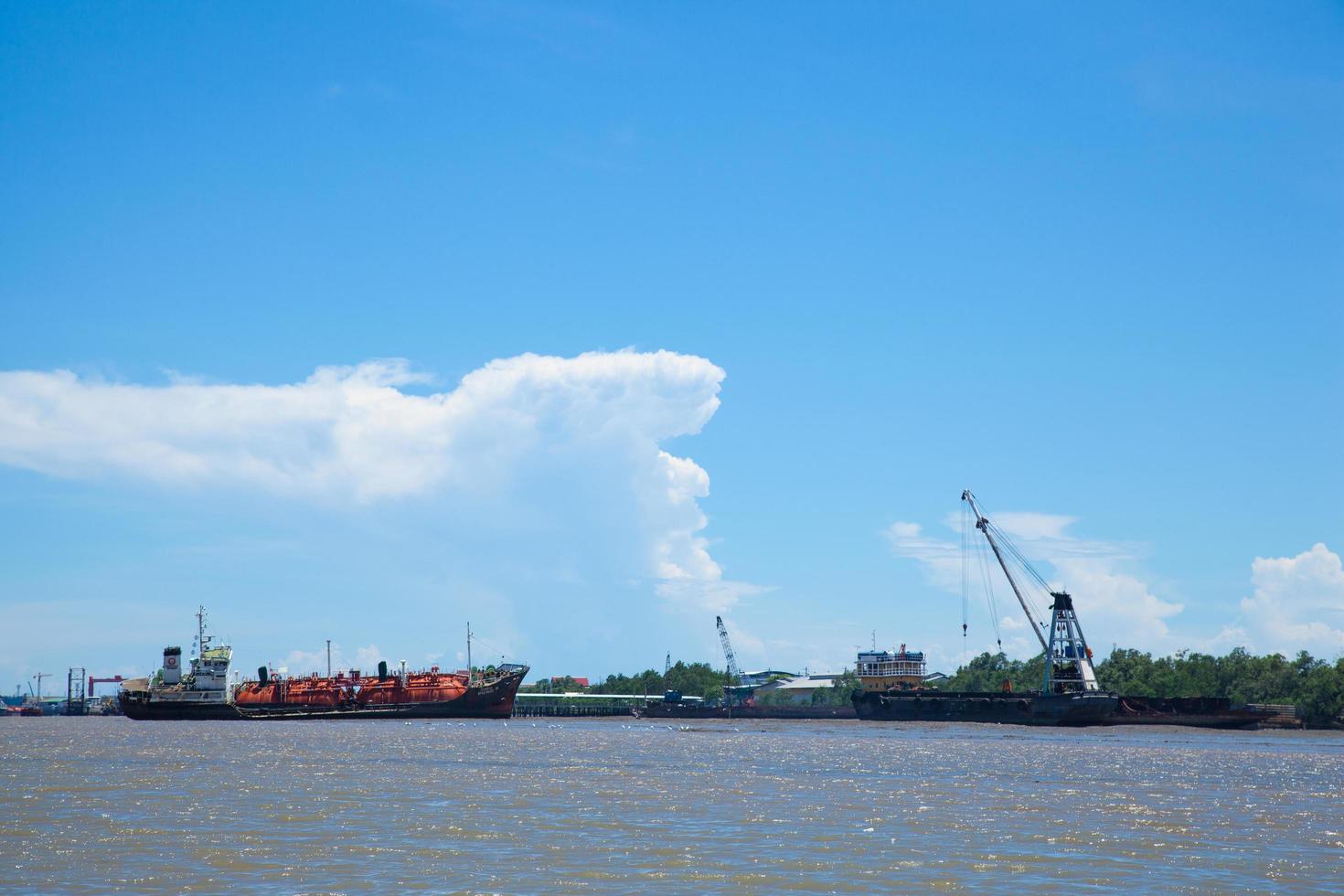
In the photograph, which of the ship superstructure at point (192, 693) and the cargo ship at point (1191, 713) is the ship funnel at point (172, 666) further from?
the cargo ship at point (1191, 713)

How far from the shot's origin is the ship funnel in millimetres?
163625

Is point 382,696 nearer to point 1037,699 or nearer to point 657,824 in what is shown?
point 1037,699

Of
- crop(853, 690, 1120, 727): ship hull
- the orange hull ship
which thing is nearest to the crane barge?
crop(853, 690, 1120, 727): ship hull

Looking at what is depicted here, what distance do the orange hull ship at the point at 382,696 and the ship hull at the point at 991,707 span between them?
161ft

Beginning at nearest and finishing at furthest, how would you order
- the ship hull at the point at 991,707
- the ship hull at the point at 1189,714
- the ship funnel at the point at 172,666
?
1. the ship hull at the point at 1189,714
2. the ship hull at the point at 991,707
3. the ship funnel at the point at 172,666

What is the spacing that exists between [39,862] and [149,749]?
5290 centimetres

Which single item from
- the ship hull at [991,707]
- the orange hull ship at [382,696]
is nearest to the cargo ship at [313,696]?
the orange hull ship at [382,696]

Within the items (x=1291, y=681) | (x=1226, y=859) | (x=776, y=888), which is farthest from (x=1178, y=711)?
(x=776, y=888)

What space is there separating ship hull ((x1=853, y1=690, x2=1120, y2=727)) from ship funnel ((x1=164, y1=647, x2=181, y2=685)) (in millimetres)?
93271

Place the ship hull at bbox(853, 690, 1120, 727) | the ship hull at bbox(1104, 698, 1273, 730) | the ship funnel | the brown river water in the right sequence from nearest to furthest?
the brown river water
the ship hull at bbox(1104, 698, 1273, 730)
the ship hull at bbox(853, 690, 1120, 727)
the ship funnel

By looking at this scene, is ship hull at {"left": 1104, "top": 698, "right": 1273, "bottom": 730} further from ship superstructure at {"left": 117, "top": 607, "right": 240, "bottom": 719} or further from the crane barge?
ship superstructure at {"left": 117, "top": 607, "right": 240, "bottom": 719}

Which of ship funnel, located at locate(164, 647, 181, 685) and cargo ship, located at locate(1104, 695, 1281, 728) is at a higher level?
ship funnel, located at locate(164, 647, 181, 685)

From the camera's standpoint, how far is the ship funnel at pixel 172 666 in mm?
163625

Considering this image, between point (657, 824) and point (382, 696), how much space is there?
12920cm
